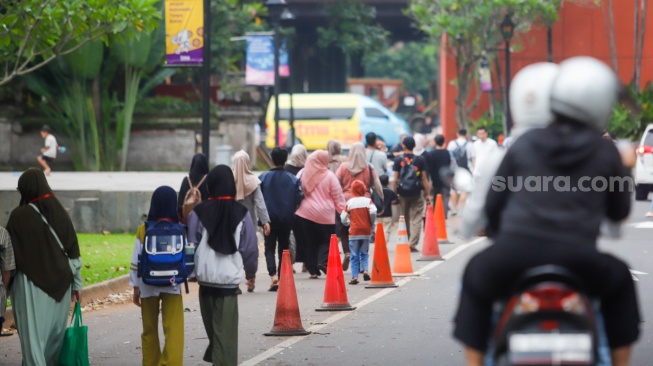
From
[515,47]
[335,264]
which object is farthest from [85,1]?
[515,47]

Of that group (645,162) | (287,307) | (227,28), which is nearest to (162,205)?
(287,307)

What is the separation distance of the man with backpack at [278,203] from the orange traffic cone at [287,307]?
13.3 ft

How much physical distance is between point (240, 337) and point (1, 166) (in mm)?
25218

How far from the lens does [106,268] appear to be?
17.1 metres

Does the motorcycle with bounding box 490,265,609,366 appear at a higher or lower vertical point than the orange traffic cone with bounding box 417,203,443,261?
higher

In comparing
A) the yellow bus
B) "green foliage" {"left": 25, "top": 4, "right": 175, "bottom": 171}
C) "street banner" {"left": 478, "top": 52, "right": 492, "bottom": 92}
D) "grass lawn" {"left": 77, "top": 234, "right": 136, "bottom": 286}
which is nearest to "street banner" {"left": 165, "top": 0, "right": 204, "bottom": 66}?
"grass lawn" {"left": 77, "top": 234, "right": 136, "bottom": 286}

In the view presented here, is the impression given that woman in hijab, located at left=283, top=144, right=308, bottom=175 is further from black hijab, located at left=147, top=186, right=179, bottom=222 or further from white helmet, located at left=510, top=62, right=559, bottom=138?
white helmet, located at left=510, top=62, right=559, bottom=138

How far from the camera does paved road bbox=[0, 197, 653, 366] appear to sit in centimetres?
1041

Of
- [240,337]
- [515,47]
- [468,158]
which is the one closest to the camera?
[240,337]

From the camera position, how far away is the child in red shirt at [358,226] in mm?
15969

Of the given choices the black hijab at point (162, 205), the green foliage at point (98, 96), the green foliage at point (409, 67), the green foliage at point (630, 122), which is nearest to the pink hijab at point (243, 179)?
the black hijab at point (162, 205)

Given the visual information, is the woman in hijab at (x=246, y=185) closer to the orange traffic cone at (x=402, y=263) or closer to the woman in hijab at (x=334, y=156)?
the orange traffic cone at (x=402, y=263)

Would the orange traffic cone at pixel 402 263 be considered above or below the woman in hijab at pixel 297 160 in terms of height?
below

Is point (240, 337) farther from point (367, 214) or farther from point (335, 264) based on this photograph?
point (367, 214)
